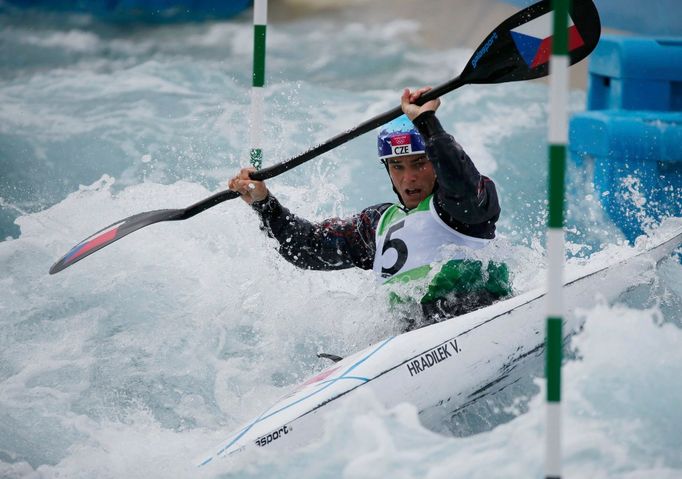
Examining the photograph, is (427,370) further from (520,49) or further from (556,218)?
(520,49)

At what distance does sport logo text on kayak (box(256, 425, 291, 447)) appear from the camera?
3082mm

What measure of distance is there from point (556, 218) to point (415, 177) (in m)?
1.48

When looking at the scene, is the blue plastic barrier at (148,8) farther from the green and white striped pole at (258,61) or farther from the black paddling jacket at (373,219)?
the black paddling jacket at (373,219)

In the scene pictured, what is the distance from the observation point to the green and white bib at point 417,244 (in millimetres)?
3449

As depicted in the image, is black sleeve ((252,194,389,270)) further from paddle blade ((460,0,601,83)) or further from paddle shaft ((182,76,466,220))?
paddle blade ((460,0,601,83))

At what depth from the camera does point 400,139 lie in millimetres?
3582

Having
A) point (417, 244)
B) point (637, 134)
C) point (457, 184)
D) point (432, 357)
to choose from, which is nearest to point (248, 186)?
point (417, 244)

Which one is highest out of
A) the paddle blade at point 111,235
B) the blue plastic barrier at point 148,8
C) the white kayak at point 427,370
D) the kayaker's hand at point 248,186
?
the blue plastic barrier at point 148,8

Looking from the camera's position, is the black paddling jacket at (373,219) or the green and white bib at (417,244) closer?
the black paddling jacket at (373,219)

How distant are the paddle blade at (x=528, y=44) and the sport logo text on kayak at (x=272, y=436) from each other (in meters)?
1.40

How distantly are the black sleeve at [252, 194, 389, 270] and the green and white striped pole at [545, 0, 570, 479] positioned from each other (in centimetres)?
180

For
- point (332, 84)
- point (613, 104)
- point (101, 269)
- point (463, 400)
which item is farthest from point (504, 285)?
point (332, 84)

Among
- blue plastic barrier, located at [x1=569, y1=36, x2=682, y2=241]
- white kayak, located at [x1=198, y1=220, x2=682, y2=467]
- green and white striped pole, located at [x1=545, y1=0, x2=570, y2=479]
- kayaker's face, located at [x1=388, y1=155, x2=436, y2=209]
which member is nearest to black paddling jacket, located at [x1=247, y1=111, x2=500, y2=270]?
kayaker's face, located at [x1=388, y1=155, x2=436, y2=209]

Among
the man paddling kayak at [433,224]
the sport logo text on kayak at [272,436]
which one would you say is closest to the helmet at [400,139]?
the man paddling kayak at [433,224]
